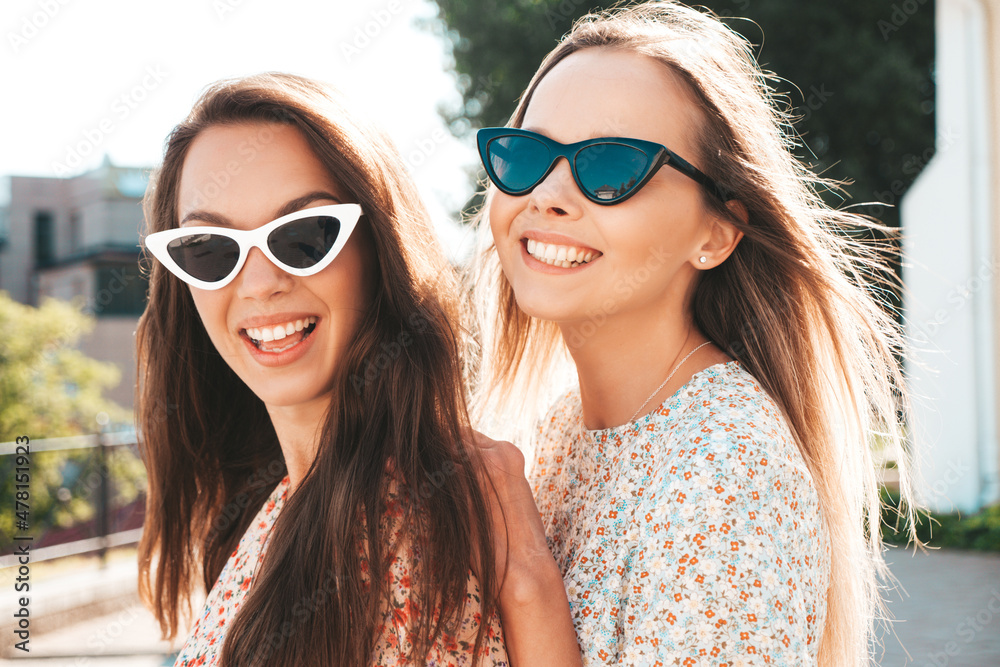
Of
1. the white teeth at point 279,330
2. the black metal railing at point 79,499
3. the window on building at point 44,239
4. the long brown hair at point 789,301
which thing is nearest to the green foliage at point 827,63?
the black metal railing at point 79,499

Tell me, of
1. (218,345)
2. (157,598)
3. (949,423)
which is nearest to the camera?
(218,345)

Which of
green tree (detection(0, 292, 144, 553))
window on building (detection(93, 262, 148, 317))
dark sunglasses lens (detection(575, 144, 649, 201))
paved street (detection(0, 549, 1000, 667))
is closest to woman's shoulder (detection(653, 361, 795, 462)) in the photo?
dark sunglasses lens (detection(575, 144, 649, 201))

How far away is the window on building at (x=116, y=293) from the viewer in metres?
18.9

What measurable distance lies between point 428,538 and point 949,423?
7.97 meters

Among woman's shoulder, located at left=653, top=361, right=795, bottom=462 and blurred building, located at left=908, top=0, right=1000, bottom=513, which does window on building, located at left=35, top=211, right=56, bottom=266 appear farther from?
woman's shoulder, located at left=653, top=361, right=795, bottom=462

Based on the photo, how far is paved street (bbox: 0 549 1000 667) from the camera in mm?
4953

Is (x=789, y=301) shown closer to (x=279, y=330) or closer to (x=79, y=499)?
(x=279, y=330)

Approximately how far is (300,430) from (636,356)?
87cm

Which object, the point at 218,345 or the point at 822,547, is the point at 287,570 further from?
the point at 822,547

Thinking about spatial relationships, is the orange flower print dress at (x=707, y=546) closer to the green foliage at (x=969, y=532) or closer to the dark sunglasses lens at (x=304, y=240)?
the dark sunglasses lens at (x=304, y=240)

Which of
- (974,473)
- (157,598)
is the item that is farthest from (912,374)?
(157,598)

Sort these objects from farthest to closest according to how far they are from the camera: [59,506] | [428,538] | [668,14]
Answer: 1. [59,506]
2. [668,14]
3. [428,538]

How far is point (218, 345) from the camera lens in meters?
1.92

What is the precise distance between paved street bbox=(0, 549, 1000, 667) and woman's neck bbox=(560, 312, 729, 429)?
11.7 ft
